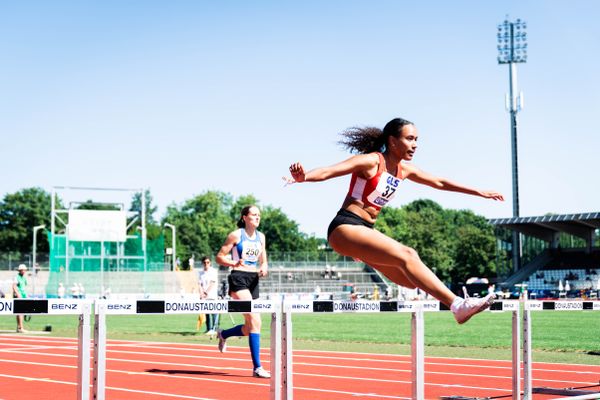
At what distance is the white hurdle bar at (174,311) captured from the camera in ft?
16.6

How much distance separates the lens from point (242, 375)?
33.7 feet

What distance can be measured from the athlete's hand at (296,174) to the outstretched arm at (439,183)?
50.4 inches

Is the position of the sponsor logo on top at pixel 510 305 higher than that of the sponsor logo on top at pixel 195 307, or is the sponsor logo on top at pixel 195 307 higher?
the sponsor logo on top at pixel 195 307

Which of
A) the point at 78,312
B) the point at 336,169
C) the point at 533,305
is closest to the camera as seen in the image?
the point at 78,312

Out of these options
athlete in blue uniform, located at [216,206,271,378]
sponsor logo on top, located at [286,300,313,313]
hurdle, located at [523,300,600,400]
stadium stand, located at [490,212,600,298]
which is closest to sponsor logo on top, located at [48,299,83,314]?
sponsor logo on top, located at [286,300,313,313]

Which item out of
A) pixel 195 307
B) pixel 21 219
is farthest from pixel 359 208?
pixel 21 219

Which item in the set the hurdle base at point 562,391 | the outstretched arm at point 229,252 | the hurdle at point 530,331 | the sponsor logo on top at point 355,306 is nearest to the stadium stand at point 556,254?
the outstretched arm at point 229,252

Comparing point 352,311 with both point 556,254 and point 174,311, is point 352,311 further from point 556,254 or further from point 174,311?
point 556,254

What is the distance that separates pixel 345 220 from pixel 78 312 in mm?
1777

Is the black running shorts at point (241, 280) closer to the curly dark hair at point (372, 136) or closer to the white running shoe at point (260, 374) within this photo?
the white running shoe at point (260, 374)

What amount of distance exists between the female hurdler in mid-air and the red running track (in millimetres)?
2773

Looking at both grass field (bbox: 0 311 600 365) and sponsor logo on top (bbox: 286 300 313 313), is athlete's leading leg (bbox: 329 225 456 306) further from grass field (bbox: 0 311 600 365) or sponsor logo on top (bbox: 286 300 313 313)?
grass field (bbox: 0 311 600 365)

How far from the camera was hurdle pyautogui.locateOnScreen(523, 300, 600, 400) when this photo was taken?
712 centimetres

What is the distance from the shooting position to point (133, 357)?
12.8 metres
